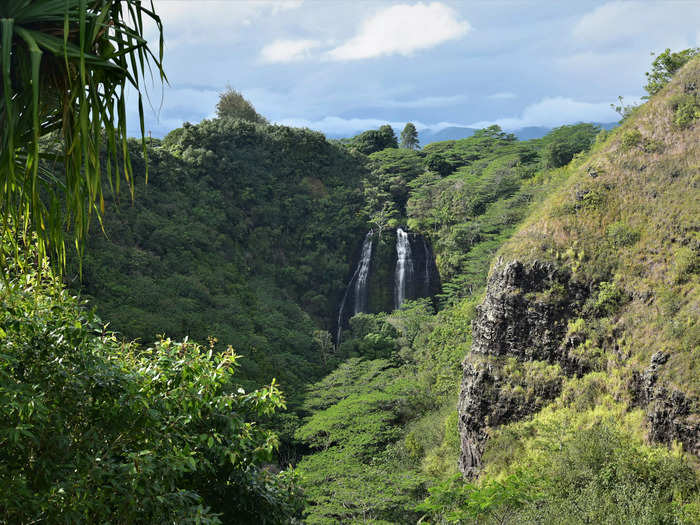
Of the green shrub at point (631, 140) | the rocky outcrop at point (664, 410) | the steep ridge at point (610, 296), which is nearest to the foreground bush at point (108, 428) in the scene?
the rocky outcrop at point (664, 410)

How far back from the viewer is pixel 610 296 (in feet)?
43.0

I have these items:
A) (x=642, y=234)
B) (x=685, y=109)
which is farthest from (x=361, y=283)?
(x=685, y=109)

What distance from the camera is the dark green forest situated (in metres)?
3.49

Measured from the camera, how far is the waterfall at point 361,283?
109 ft

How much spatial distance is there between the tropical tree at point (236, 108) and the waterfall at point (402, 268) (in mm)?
23380

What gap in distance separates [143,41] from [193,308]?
72.7 feet

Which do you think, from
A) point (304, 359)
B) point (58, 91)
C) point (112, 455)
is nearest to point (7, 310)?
point (112, 455)

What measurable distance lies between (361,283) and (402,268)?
3030 millimetres

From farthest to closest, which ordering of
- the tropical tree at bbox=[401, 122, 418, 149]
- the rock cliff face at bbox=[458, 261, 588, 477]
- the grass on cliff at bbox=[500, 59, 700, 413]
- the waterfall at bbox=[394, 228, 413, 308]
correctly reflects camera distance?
the tropical tree at bbox=[401, 122, 418, 149] < the waterfall at bbox=[394, 228, 413, 308] < the rock cliff face at bbox=[458, 261, 588, 477] < the grass on cliff at bbox=[500, 59, 700, 413]

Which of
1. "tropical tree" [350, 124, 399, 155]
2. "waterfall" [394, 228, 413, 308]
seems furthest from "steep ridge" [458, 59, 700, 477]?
"tropical tree" [350, 124, 399, 155]

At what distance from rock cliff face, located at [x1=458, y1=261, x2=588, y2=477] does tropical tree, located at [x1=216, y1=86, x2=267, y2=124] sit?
40.2m

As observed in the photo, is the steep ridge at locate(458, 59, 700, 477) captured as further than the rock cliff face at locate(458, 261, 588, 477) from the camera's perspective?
No

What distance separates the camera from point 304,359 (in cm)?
2573

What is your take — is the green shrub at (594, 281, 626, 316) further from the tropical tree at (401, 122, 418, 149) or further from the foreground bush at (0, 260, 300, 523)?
the tropical tree at (401, 122, 418, 149)
